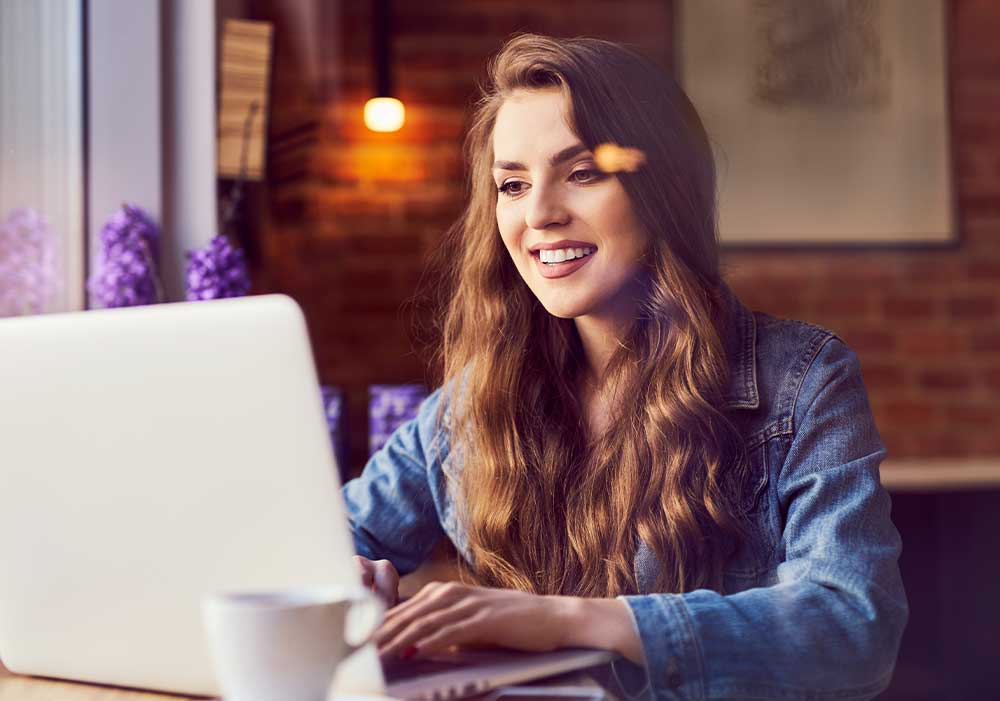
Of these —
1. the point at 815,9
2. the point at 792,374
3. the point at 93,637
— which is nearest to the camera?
the point at 93,637

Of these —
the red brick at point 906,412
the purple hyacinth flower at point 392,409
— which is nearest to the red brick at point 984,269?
the red brick at point 906,412

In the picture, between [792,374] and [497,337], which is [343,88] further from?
[792,374]

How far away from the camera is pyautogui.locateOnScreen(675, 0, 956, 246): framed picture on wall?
279 cm

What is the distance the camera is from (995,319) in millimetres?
2867

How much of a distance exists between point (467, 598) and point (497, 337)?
1.91 ft

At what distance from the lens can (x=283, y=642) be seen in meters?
0.48

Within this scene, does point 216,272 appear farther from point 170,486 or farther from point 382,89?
point 382,89

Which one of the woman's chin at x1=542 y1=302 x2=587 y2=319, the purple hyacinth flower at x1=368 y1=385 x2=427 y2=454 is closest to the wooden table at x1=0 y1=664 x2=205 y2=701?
the woman's chin at x1=542 y1=302 x2=587 y2=319

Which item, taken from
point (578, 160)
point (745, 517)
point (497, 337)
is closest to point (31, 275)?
point (497, 337)

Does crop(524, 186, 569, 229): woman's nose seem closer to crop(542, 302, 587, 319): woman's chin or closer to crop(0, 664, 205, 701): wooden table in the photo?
crop(542, 302, 587, 319): woman's chin

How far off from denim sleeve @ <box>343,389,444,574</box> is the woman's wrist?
48 centimetres

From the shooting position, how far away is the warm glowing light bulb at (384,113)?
108 inches

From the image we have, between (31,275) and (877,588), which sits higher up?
(31,275)

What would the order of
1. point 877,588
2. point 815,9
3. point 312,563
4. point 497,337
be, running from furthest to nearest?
point 815,9 → point 497,337 → point 877,588 → point 312,563
